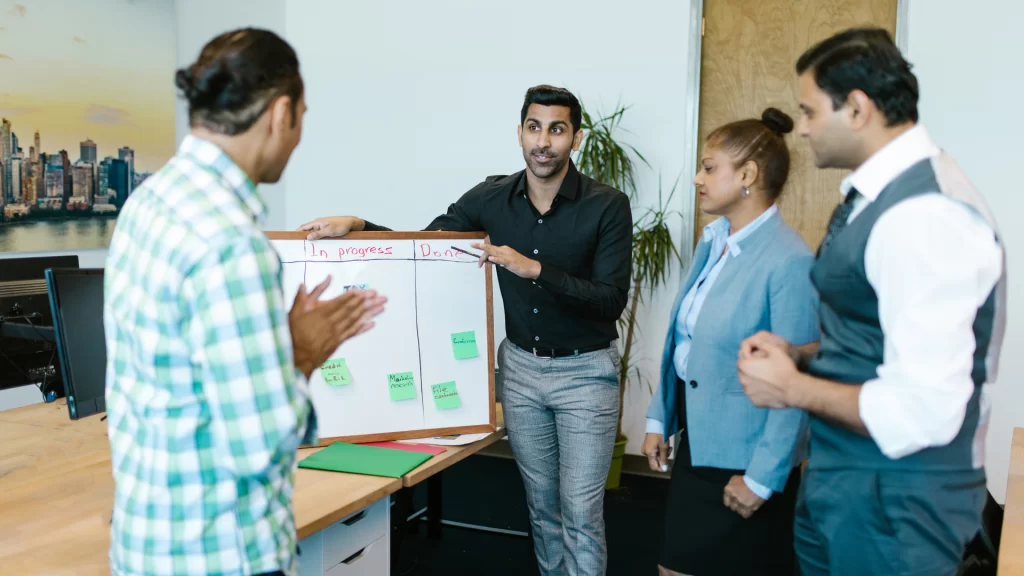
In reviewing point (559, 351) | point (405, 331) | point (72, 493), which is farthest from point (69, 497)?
point (559, 351)

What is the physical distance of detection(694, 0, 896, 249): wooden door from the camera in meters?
3.89

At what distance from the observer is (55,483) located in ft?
6.30

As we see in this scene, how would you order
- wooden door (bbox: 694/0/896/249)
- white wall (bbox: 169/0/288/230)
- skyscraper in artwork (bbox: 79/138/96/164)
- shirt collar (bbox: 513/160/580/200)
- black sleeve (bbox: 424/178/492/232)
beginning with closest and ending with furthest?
shirt collar (bbox: 513/160/580/200) → black sleeve (bbox: 424/178/492/232) → wooden door (bbox: 694/0/896/249) → skyscraper in artwork (bbox: 79/138/96/164) → white wall (bbox: 169/0/288/230)

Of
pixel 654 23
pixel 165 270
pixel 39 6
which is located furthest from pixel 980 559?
pixel 39 6

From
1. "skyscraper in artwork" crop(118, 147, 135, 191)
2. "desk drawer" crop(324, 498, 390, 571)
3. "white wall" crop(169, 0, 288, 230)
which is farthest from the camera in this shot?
"white wall" crop(169, 0, 288, 230)

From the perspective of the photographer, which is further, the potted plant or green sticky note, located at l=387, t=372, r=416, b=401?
the potted plant

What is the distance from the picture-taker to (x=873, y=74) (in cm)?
124

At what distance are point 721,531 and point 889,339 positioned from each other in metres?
0.75

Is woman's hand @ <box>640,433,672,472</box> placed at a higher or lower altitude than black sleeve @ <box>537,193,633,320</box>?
lower

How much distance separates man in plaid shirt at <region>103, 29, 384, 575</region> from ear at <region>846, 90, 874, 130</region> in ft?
2.84

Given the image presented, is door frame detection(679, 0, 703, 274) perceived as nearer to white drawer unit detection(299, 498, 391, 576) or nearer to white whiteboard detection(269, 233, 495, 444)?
white whiteboard detection(269, 233, 495, 444)

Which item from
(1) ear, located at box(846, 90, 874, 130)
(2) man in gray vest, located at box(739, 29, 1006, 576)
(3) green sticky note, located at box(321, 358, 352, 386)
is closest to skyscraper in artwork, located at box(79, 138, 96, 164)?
(3) green sticky note, located at box(321, 358, 352, 386)

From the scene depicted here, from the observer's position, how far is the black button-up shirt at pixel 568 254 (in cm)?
243

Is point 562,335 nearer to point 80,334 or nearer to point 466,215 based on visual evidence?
point 466,215
